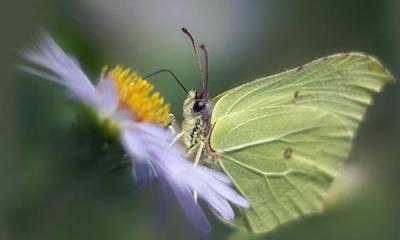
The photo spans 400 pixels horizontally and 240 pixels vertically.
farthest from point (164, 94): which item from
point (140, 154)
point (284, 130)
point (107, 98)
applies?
point (140, 154)

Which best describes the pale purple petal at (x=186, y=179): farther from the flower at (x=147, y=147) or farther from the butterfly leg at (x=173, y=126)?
the butterfly leg at (x=173, y=126)

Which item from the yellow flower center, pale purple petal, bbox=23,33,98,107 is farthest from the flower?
the yellow flower center

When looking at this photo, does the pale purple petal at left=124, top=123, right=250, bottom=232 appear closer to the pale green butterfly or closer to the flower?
the flower

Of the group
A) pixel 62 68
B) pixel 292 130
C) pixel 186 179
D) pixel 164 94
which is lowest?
pixel 292 130

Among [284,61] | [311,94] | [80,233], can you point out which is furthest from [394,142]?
[80,233]

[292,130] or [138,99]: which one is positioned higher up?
[138,99]

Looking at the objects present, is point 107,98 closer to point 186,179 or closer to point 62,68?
point 62,68

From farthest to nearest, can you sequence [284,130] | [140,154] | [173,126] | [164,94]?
[164,94]
[284,130]
[173,126]
[140,154]
